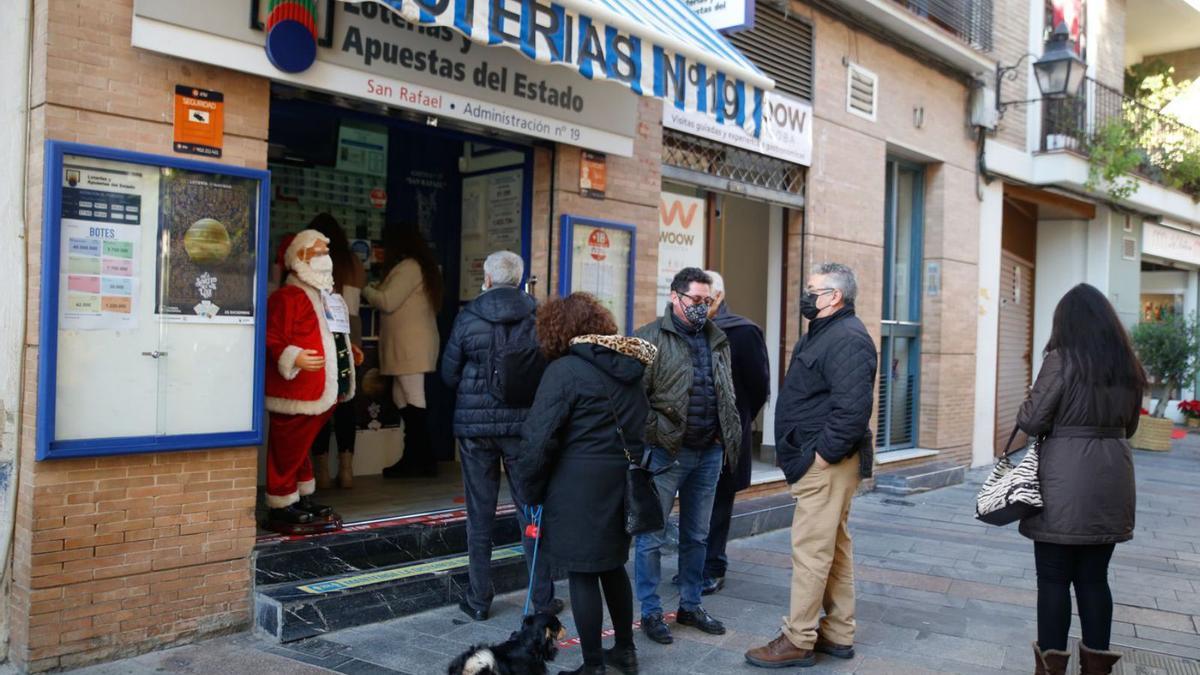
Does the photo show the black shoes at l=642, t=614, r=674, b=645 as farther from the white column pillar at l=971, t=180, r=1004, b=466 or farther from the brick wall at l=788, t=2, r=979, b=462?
the white column pillar at l=971, t=180, r=1004, b=466

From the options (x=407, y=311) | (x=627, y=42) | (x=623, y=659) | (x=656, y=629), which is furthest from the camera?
(x=407, y=311)

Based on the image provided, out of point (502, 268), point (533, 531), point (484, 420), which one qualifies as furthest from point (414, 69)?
point (533, 531)

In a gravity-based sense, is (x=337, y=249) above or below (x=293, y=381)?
above

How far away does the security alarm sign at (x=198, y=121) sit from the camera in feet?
15.5

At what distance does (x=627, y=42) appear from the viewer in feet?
18.4

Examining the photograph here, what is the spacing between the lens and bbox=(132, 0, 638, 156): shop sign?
4.64m

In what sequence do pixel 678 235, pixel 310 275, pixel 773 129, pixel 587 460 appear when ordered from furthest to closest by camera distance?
pixel 773 129
pixel 678 235
pixel 310 275
pixel 587 460

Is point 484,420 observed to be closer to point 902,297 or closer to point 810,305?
point 810,305

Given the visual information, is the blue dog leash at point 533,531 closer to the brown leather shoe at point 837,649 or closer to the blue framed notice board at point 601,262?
the brown leather shoe at point 837,649

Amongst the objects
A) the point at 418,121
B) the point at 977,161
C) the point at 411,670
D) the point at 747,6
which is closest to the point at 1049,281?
the point at 977,161

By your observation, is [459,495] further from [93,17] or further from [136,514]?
[93,17]

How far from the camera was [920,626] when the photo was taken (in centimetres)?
552

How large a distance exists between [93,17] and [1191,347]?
618 inches

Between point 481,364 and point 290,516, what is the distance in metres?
1.47
